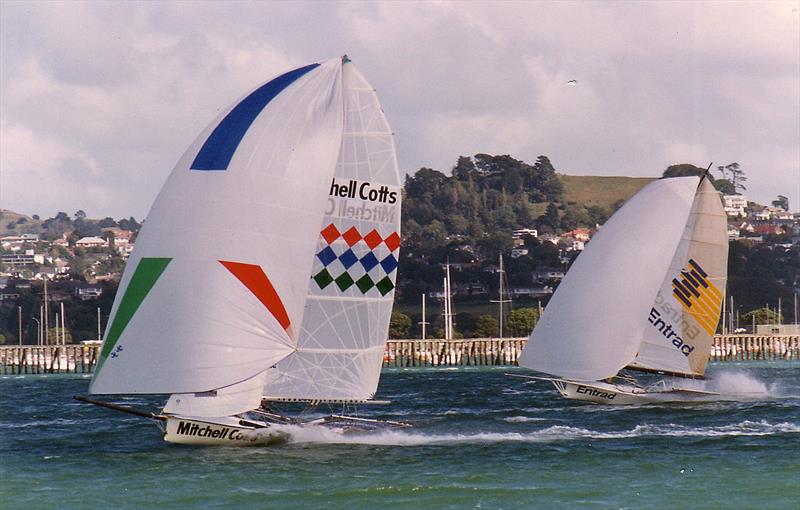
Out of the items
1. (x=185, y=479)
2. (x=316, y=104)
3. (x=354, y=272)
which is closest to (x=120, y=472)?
(x=185, y=479)

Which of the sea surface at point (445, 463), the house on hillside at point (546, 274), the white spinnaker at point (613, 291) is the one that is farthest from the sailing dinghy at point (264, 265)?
the house on hillside at point (546, 274)

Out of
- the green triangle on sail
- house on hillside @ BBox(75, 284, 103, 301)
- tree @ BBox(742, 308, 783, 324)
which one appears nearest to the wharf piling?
tree @ BBox(742, 308, 783, 324)

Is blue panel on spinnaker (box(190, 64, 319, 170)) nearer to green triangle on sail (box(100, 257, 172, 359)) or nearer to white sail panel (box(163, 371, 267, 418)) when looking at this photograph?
green triangle on sail (box(100, 257, 172, 359))

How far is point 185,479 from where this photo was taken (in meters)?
26.8

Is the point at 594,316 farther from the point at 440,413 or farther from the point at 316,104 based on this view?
the point at 316,104

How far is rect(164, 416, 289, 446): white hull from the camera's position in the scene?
1158 inches

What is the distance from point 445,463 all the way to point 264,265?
567 centimetres

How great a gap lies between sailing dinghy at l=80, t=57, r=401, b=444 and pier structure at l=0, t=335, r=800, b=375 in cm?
6143

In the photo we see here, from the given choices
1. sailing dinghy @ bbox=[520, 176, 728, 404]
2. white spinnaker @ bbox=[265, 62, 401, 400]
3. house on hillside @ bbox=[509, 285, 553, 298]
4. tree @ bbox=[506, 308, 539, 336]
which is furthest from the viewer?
house on hillside @ bbox=[509, 285, 553, 298]

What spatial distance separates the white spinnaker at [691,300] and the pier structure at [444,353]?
47.8m

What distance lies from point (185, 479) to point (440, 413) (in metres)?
17.2

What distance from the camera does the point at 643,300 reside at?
43969 mm

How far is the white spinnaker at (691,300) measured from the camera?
44875mm

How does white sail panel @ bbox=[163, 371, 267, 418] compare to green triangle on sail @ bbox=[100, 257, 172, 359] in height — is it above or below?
below
